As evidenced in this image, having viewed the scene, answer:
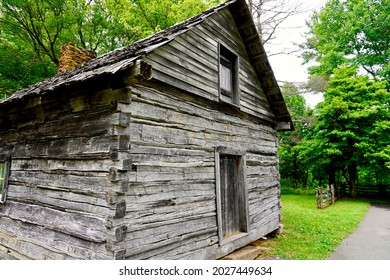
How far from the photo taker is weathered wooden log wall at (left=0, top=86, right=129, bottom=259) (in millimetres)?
4414

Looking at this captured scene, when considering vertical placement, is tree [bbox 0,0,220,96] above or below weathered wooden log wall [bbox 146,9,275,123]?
above

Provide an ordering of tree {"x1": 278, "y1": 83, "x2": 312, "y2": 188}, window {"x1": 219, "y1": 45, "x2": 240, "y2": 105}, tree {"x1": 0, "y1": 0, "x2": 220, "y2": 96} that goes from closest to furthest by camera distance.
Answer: window {"x1": 219, "y1": 45, "x2": 240, "y2": 105}
tree {"x1": 0, "y1": 0, "x2": 220, "y2": 96}
tree {"x1": 278, "y1": 83, "x2": 312, "y2": 188}

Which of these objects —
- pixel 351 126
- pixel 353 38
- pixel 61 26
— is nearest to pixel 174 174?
pixel 61 26

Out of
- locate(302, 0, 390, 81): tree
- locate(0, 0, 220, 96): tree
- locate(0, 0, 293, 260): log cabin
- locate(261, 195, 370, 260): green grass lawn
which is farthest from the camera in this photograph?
locate(302, 0, 390, 81): tree

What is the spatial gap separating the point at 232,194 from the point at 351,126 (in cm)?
1547

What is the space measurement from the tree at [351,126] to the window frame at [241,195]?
1355 cm

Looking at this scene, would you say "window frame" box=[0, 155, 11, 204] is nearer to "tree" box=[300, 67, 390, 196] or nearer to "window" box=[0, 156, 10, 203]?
"window" box=[0, 156, 10, 203]

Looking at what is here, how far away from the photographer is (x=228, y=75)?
7777mm

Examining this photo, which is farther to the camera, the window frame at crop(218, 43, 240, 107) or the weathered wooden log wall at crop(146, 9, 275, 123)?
the window frame at crop(218, 43, 240, 107)

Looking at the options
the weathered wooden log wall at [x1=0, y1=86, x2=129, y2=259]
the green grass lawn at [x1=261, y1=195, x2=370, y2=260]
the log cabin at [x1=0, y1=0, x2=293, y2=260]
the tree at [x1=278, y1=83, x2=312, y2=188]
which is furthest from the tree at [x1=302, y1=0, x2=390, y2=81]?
the weathered wooden log wall at [x1=0, y1=86, x2=129, y2=259]

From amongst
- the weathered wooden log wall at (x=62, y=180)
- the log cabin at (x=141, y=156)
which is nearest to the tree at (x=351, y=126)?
the log cabin at (x=141, y=156)

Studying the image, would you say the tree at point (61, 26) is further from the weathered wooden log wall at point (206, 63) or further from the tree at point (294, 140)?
the tree at point (294, 140)

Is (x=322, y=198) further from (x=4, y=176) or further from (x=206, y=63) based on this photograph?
(x=4, y=176)

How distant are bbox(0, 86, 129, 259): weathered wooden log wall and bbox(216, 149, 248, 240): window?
3114mm
